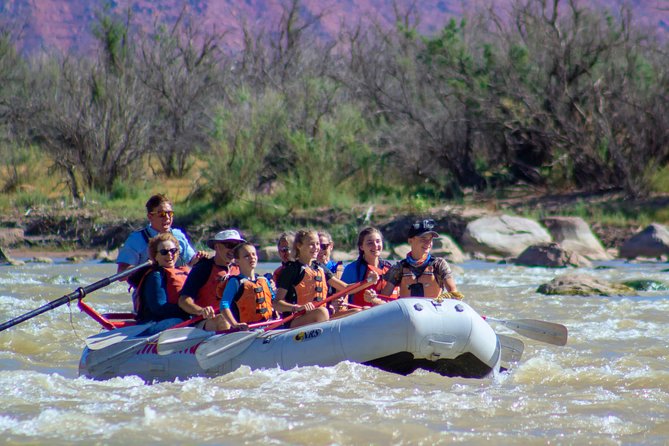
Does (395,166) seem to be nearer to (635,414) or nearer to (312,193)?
(312,193)

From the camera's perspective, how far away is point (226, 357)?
738 cm

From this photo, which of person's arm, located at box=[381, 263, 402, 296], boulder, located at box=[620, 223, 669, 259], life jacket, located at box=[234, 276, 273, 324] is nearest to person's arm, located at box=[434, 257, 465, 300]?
person's arm, located at box=[381, 263, 402, 296]

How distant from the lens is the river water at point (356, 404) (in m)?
5.95

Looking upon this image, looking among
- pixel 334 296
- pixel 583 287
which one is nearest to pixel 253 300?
pixel 334 296

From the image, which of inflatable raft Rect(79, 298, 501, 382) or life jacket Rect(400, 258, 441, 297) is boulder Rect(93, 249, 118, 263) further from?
life jacket Rect(400, 258, 441, 297)

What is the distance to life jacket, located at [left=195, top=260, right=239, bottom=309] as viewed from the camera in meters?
7.57

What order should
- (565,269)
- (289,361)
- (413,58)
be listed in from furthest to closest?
(413,58) < (565,269) < (289,361)

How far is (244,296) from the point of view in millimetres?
7477

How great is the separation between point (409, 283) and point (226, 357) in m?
1.37

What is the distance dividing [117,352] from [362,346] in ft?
5.87

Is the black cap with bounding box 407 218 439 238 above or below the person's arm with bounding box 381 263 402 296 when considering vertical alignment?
above

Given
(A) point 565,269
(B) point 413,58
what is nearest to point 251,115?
(B) point 413,58

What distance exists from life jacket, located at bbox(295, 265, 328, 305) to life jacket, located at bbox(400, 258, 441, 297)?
22.3 inches

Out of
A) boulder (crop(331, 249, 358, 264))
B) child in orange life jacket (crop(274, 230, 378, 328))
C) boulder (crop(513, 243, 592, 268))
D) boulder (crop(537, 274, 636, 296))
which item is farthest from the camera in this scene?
boulder (crop(331, 249, 358, 264))
